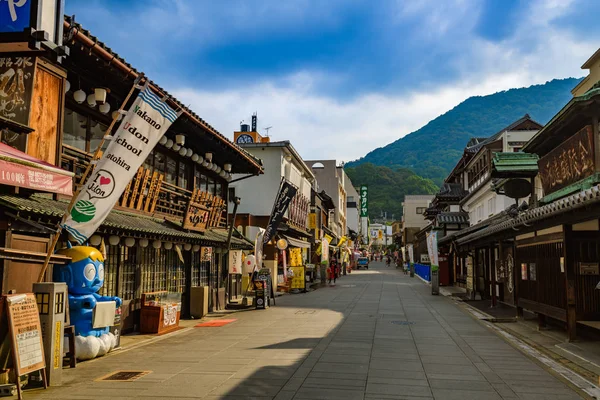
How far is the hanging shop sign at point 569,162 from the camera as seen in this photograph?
536 inches

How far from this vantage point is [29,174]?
8.79 metres

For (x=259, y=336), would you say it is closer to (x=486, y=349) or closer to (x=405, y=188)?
(x=486, y=349)

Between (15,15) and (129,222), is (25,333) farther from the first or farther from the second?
(129,222)

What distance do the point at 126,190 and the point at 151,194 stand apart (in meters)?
1.26

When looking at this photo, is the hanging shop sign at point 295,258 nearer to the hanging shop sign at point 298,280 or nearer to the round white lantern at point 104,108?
the hanging shop sign at point 298,280

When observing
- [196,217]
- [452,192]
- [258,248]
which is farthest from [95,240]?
[452,192]

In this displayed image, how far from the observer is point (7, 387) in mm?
7781

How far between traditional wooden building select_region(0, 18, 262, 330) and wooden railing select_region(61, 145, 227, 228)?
0.03 meters

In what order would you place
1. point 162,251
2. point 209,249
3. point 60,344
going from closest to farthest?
point 60,344
point 162,251
point 209,249

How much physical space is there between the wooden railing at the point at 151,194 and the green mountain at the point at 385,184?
455ft

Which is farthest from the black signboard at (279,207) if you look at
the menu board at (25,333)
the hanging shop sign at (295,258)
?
the menu board at (25,333)

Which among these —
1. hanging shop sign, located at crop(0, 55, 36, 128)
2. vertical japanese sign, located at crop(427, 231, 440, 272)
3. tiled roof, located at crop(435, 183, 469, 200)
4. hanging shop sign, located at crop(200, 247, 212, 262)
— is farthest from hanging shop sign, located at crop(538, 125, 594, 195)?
tiled roof, located at crop(435, 183, 469, 200)

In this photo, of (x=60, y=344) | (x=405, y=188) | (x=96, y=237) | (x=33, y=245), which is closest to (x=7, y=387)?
(x=60, y=344)

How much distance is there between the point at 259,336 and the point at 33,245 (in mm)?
6510
